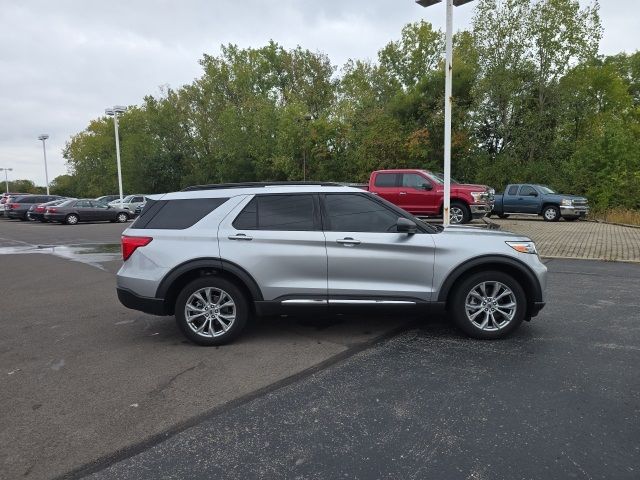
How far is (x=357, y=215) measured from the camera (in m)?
5.01

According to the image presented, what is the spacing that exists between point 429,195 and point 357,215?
1087 cm

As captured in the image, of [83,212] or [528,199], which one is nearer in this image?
[528,199]

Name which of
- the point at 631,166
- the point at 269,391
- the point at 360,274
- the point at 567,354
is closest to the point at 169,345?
the point at 269,391

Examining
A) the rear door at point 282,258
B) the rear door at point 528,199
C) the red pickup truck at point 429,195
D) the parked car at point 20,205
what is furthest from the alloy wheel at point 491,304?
the parked car at point 20,205

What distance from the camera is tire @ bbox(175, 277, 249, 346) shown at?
16.0 feet

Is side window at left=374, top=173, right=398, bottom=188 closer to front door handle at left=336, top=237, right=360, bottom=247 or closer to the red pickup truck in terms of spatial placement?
the red pickup truck

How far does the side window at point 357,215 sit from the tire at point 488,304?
1.02m

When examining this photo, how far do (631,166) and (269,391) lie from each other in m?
26.6

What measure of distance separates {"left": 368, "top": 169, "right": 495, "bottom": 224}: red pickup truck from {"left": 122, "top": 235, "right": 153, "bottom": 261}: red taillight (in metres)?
11.1

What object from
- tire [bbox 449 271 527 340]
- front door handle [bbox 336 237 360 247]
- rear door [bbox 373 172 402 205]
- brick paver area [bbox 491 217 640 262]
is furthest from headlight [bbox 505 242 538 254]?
rear door [bbox 373 172 402 205]

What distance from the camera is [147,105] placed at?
55531 millimetres

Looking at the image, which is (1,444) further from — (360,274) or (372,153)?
(372,153)

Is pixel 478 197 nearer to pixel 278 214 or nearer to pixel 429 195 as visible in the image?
pixel 429 195

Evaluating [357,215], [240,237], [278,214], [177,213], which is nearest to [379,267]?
[357,215]
